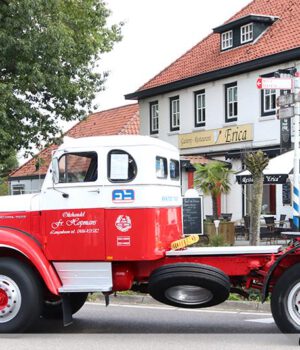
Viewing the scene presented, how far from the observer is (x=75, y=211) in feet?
25.7

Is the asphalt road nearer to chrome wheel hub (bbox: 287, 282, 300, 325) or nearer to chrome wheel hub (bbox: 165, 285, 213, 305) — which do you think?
chrome wheel hub (bbox: 287, 282, 300, 325)

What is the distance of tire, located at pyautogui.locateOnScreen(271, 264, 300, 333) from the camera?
288 inches

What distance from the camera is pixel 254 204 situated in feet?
45.0

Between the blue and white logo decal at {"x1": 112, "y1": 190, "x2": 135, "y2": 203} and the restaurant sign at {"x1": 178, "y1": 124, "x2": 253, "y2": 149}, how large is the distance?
17.7 m

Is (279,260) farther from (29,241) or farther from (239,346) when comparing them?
(29,241)

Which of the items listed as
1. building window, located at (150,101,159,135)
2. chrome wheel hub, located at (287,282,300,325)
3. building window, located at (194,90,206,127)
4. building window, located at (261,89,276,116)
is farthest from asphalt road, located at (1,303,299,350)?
building window, located at (150,101,159,135)

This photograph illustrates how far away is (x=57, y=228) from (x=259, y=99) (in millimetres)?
17958

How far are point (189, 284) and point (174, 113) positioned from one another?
22.3 metres

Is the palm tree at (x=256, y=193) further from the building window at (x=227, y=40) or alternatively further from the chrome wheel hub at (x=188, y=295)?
the building window at (x=227, y=40)

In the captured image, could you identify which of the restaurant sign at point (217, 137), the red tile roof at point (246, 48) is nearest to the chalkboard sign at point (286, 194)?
the restaurant sign at point (217, 137)

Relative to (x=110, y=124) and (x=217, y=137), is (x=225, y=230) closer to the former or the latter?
(x=217, y=137)

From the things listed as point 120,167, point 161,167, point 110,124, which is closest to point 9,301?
point 120,167

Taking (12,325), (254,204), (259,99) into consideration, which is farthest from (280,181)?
(12,325)

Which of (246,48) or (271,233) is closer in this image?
(271,233)
